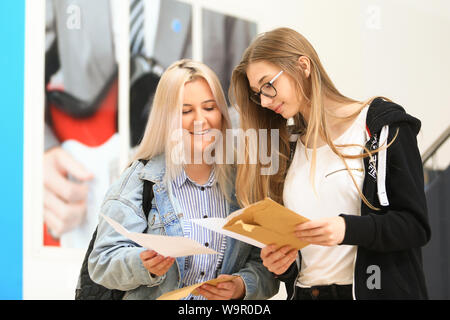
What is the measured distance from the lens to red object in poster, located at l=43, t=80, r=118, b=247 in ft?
8.84

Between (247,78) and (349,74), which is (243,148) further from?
(349,74)

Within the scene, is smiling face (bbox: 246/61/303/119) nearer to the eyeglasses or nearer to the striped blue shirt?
the eyeglasses

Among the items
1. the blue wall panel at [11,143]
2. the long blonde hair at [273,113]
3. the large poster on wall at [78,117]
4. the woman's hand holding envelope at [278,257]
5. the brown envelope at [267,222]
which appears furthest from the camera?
the large poster on wall at [78,117]

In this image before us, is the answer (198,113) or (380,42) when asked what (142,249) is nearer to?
(198,113)

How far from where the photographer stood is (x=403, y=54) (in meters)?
3.33

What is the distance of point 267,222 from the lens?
1321 mm

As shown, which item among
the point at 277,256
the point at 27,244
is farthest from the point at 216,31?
the point at 277,256

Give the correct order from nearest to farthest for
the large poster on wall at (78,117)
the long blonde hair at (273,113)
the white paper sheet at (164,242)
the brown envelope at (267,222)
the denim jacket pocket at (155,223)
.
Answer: the brown envelope at (267,222) < the white paper sheet at (164,242) < the long blonde hair at (273,113) < the denim jacket pocket at (155,223) < the large poster on wall at (78,117)

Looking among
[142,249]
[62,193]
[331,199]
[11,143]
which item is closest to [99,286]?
[142,249]

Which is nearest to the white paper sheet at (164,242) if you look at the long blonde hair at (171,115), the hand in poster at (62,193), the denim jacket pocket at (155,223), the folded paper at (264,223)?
the folded paper at (264,223)

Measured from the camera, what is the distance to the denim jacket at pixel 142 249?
5.38 ft

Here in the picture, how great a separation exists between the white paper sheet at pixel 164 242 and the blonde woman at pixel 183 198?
258 millimetres

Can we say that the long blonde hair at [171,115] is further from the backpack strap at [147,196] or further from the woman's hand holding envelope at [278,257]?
the woman's hand holding envelope at [278,257]

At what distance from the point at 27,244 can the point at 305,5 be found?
2238mm
